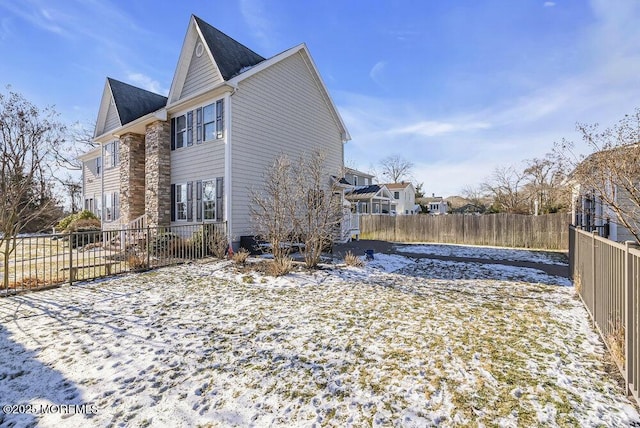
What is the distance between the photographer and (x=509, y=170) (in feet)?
103

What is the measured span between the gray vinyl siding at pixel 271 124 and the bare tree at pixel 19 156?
5.70 meters

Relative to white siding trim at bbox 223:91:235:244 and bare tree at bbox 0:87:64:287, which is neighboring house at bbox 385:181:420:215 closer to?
white siding trim at bbox 223:91:235:244

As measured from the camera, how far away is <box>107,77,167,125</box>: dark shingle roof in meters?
16.7

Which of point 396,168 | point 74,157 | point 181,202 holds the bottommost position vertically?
point 181,202

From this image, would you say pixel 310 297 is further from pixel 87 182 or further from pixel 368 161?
pixel 368 161

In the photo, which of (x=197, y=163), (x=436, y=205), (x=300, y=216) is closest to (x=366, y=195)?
(x=197, y=163)

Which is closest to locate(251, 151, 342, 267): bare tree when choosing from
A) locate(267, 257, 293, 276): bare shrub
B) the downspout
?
locate(267, 257, 293, 276): bare shrub

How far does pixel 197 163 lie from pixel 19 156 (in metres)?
5.39

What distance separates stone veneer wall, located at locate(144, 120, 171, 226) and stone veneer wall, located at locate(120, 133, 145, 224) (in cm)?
188

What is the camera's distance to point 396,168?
4972 centimetres

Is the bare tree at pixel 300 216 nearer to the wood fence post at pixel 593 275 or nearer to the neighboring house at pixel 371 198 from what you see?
the wood fence post at pixel 593 275

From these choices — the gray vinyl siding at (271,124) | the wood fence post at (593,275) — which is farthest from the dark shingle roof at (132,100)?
the wood fence post at (593,275)

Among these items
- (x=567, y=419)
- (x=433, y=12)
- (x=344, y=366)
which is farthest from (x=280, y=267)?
(x=433, y=12)

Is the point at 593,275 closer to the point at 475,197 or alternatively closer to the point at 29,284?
the point at 29,284
